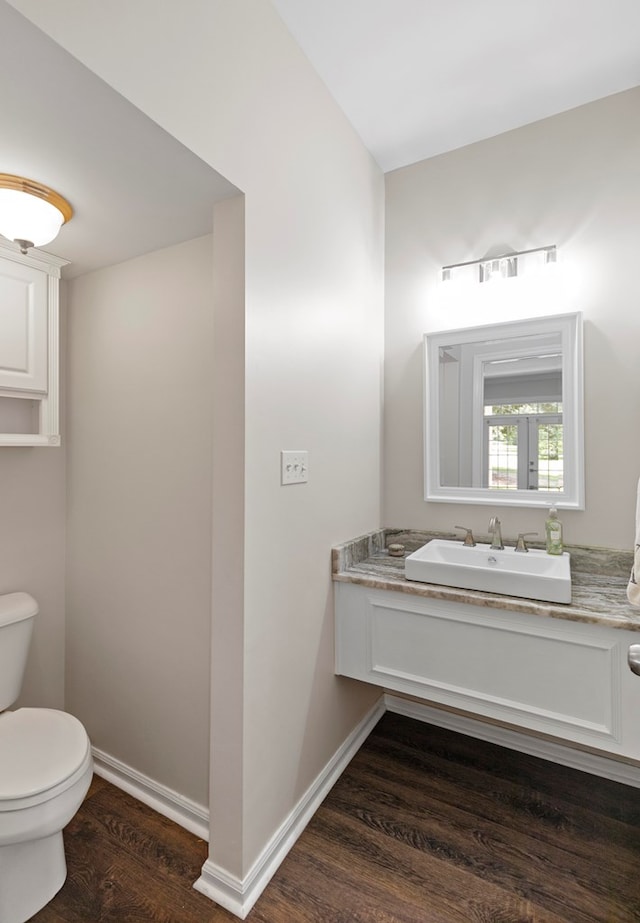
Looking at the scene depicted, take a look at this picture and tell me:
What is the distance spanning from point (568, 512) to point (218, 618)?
58.6 inches

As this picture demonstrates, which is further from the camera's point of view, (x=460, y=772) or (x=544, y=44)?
(x=460, y=772)

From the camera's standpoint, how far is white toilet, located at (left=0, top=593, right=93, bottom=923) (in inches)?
48.6

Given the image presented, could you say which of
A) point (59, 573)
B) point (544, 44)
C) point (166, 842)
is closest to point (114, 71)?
point (544, 44)

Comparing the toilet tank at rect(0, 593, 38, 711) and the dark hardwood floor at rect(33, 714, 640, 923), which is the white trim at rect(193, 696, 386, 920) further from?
the toilet tank at rect(0, 593, 38, 711)

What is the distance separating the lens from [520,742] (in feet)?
6.79

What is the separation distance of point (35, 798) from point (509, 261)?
249cm

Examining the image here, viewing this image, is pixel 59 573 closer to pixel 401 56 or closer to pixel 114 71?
pixel 114 71

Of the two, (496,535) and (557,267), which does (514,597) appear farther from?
(557,267)

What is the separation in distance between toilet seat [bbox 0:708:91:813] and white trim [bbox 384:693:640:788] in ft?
4.92

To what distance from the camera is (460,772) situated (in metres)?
1.94

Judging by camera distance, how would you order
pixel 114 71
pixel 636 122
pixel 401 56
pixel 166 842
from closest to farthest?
pixel 114 71
pixel 166 842
pixel 401 56
pixel 636 122

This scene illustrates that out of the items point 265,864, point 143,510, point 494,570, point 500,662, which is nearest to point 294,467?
point 143,510

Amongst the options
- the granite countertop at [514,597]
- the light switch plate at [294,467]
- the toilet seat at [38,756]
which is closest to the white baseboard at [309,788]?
the toilet seat at [38,756]

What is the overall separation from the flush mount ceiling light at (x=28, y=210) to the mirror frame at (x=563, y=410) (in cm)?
155
